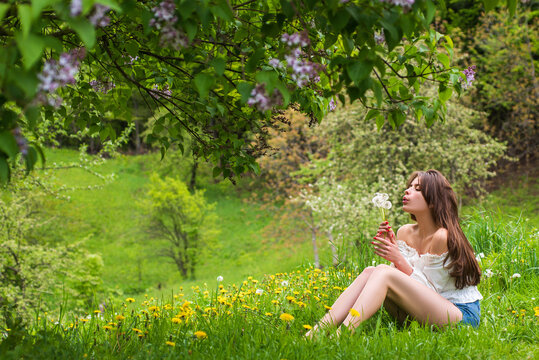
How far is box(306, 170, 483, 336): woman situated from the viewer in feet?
9.49

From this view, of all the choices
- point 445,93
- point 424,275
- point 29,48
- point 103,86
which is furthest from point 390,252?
point 29,48

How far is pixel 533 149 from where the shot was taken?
14.0 meters

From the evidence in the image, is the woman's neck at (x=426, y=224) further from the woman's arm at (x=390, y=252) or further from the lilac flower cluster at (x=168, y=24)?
the lilac flower cluster at (x=168, y=24)

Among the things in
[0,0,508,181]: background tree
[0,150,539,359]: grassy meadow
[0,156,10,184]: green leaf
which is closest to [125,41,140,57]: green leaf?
[0,0,508,181]: background tree

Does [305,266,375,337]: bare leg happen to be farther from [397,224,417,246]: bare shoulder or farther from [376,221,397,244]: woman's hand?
[397,224,417,246]: bare shoulder

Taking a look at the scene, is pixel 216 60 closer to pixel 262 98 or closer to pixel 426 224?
pixel 262 98

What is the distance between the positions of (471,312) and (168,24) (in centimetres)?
263

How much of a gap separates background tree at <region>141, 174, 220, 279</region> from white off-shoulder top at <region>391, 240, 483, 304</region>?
9.64m

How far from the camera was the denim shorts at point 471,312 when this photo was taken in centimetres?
298

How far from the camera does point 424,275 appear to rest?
10.5ft

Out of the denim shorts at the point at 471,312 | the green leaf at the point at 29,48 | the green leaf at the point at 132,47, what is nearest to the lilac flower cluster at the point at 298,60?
the green leaf at the point at 29,48

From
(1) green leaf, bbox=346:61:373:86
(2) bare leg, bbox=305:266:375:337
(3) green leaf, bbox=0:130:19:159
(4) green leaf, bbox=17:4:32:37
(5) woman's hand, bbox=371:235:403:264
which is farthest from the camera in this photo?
(5) woman's hand, bbox=371:235:403:264

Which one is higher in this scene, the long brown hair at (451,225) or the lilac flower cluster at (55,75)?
the lilac flower cluster at (55,75)

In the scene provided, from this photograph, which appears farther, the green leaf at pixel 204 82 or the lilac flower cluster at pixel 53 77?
the green leaf at pixel 204 82
